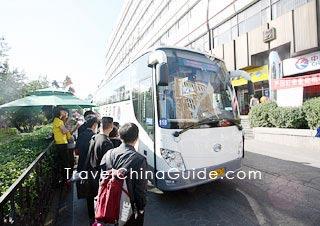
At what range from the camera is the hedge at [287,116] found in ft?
29.5

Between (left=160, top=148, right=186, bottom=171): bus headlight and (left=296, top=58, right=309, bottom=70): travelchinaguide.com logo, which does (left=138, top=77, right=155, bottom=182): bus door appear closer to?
(left=160, top=148, right=186, bottom=171): bus headlight

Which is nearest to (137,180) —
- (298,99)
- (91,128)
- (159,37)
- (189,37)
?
(91,128)

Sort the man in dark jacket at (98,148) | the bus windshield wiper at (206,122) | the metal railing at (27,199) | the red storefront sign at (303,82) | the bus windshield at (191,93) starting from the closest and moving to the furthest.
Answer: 1. the metal railing at (27,199)
2. the man in dark jacket at (98,148)
3. the bus windshield wiper at (206,122)
4. the bus windshield at (191,93)
5. the red storefront sign at (303,82)

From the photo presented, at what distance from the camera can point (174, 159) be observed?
13.7 ft

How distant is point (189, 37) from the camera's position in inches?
1015

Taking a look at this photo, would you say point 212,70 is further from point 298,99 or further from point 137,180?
point 298,99

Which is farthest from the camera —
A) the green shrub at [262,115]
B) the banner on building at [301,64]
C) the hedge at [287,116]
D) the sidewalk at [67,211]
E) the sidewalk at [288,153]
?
the banner on building at [301,64]

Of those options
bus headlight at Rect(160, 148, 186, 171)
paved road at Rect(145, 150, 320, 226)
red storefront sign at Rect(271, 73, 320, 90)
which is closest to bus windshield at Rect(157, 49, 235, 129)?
bus headlight at Rect(160, 148, 186, 171)

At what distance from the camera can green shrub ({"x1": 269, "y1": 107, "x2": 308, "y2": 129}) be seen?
9.73 metres

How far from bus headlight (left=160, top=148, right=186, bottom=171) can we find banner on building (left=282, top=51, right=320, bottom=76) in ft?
44.3

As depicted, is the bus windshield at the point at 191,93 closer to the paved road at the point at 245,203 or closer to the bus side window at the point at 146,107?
the bus side window at the point at 146,107

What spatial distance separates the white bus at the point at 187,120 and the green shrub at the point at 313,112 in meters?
5.51

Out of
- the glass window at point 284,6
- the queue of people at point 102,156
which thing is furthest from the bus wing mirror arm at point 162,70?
the glass window at point 284,6

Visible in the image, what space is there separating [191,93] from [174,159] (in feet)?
4.25
